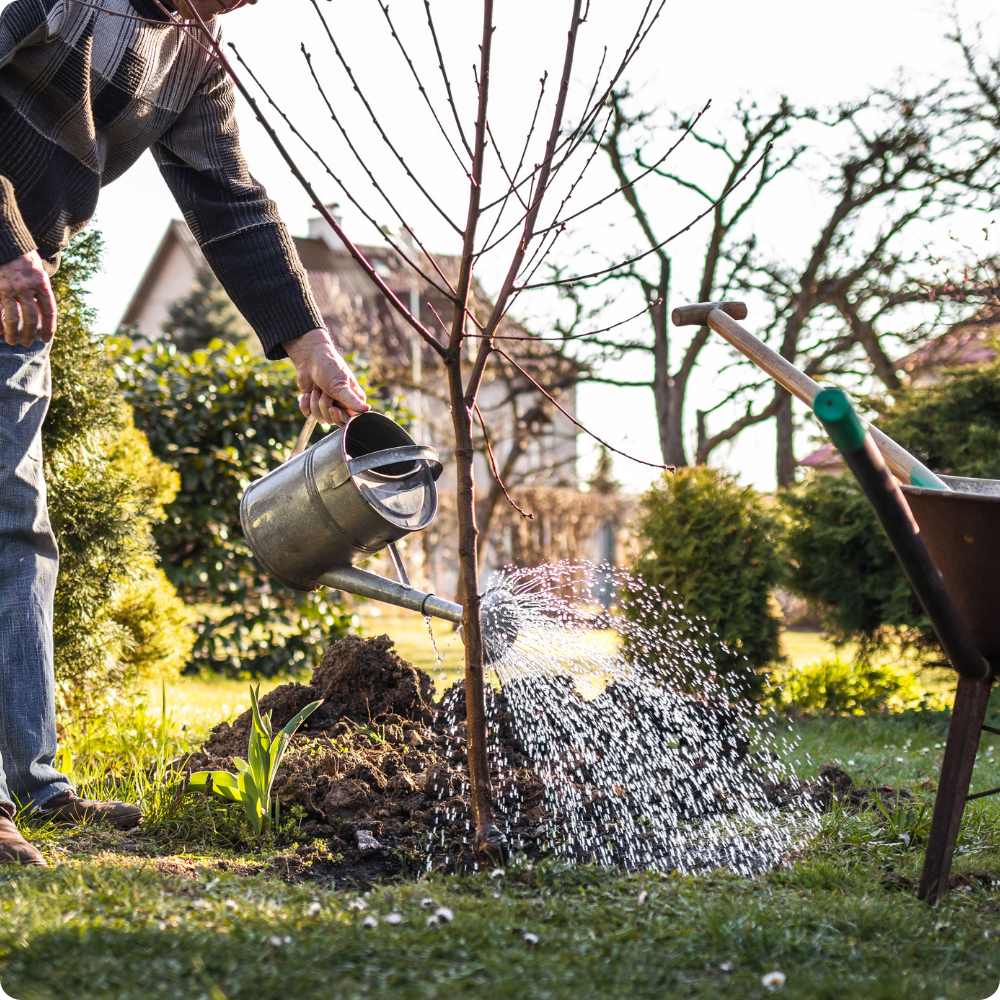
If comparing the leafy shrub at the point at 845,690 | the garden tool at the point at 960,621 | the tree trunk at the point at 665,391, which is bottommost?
the leafy shrub at the point at 845,690

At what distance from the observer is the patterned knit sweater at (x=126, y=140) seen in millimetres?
2039

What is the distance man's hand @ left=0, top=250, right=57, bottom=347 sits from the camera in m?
1.82

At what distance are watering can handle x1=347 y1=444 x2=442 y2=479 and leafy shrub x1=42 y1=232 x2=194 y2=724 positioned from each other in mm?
1746

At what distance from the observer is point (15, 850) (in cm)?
167

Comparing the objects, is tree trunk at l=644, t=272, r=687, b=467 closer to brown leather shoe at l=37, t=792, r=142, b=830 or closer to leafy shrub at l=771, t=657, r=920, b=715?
leafy shrub at l=771, t=657, r=920, b=715

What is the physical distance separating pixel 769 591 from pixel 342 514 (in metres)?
3.48

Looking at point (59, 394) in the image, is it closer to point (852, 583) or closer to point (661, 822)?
point (661, 822)

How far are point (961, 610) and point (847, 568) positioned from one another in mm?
3764

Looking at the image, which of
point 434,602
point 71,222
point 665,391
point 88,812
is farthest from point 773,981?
point 665,391

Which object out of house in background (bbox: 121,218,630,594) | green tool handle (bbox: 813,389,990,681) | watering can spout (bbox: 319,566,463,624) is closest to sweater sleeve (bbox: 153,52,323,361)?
watering can spout (bbox: 319,566,463,624)

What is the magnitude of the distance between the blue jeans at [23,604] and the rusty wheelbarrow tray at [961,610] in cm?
183

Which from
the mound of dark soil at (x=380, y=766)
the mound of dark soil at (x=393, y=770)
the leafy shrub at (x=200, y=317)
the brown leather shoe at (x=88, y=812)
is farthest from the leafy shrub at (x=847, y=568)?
the leafy shrub at (x=200, y=317)

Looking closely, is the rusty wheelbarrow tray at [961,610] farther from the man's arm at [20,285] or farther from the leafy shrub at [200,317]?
the leafy shrub at [200,317]

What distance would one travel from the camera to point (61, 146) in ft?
7.02
